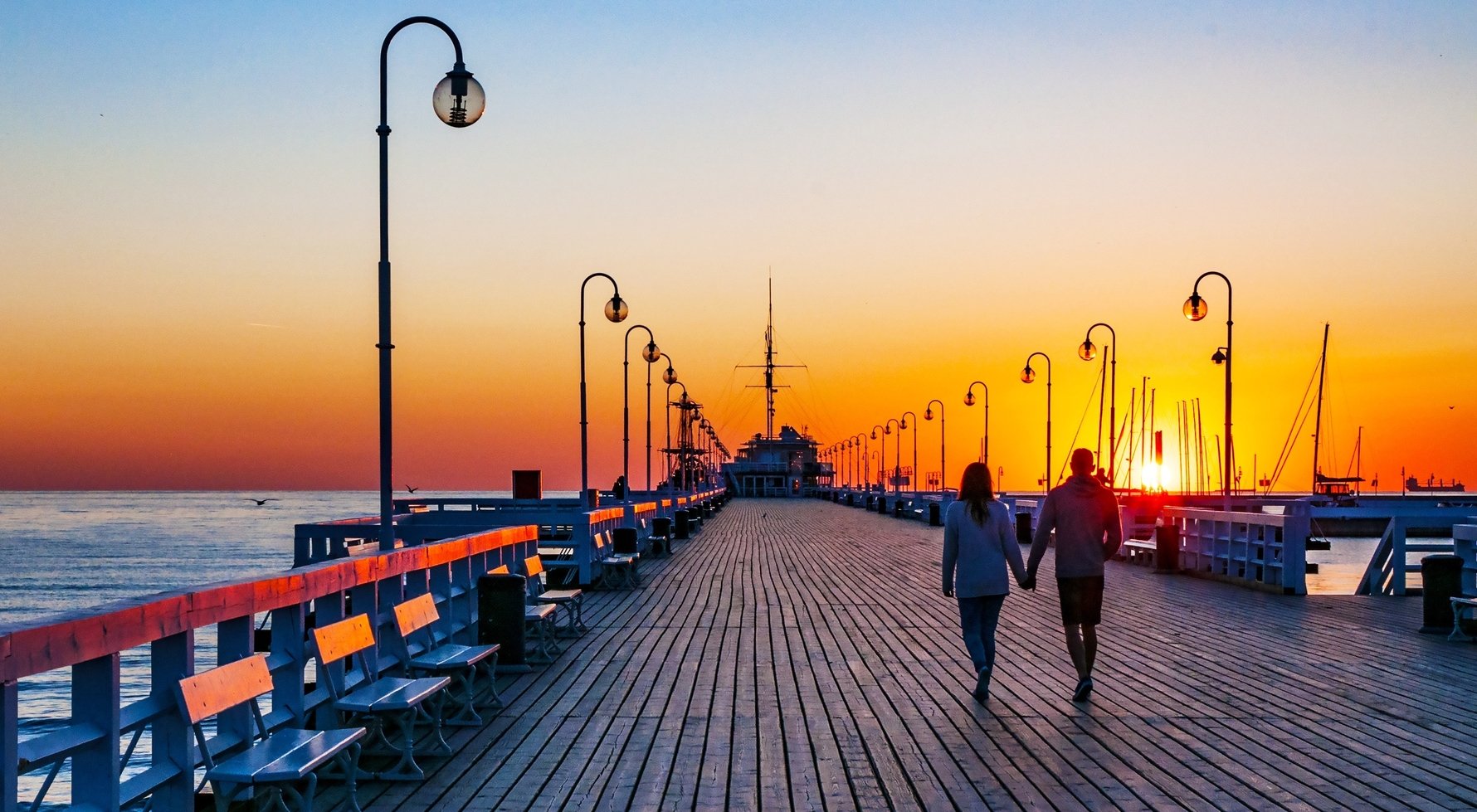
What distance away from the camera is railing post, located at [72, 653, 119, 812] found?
15.5 feet

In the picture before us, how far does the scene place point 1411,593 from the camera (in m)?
19.2

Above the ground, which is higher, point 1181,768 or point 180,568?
point 1181,768

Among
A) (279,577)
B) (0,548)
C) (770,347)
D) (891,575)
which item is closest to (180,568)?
(0,548)

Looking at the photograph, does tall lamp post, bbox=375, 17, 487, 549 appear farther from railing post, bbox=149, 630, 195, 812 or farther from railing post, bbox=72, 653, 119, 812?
railing post, bbox=72, 653, 119, 812

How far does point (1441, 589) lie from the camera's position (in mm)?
13531

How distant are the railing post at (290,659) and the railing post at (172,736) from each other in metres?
1.35

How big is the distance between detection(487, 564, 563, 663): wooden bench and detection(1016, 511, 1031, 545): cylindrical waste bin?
20.5 metres

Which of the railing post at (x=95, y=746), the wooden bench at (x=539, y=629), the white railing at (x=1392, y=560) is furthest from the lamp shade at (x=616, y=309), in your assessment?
the railing post at (x=95, y=746)

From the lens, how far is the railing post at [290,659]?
6918mm

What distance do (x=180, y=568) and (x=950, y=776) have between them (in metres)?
65.7

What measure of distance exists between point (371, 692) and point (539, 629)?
14.5 feet

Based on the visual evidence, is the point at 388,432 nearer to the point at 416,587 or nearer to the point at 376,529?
the point at 416,587

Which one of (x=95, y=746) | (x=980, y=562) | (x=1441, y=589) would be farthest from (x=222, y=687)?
(x=1441, y=589)

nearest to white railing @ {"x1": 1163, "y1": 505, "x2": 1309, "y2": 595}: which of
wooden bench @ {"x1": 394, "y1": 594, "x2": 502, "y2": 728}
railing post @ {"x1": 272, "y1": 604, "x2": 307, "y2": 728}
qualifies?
wooden bench @ {"x1": 394, "y1": 594, "x2": 502, "y2": 728}
